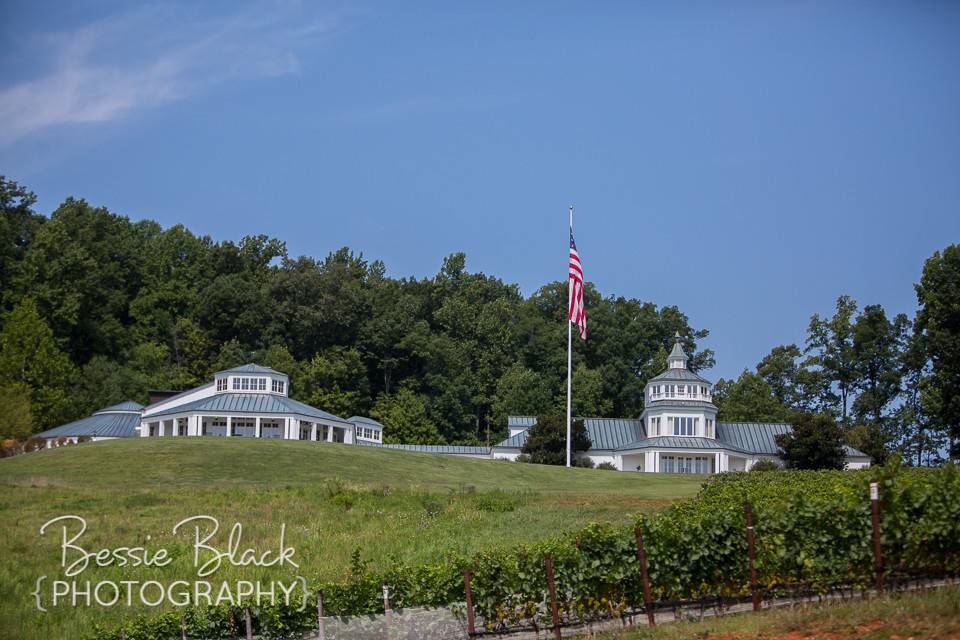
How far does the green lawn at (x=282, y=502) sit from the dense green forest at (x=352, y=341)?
113ft

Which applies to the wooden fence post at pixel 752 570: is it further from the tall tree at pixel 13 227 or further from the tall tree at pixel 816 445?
the tall tree at pixel 13 227

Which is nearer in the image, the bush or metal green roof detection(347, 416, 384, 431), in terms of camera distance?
the bush

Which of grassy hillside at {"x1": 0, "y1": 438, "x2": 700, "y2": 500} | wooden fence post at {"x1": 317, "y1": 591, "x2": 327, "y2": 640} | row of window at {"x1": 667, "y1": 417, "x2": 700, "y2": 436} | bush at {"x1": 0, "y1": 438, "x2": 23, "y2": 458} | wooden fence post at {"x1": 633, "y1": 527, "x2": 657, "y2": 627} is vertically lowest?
wooden fence post at {"x1": 317, "y1": 591, "x2": 327, "y2": 640}

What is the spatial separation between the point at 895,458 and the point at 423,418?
80790mm

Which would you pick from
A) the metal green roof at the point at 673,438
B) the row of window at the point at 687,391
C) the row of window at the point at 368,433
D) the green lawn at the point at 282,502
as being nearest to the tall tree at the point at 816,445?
the metal green roof at the point at 673,438

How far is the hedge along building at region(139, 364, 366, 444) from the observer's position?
254ft

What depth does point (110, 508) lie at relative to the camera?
135 ft

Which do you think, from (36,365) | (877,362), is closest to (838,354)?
(877,362)

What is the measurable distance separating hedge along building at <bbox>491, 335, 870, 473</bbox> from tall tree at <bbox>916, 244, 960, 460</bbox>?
1246 cm

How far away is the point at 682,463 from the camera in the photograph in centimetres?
8469

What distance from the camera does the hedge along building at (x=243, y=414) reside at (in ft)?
→ 254

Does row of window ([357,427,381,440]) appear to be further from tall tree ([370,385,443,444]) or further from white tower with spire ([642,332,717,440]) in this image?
white tower with spire ([642,332,717,440])

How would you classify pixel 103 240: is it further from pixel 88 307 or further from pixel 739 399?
pixel 739 399

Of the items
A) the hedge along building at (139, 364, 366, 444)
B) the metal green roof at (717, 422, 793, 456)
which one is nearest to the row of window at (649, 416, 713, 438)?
the metal green roof at (717, 422, 793, 456)
